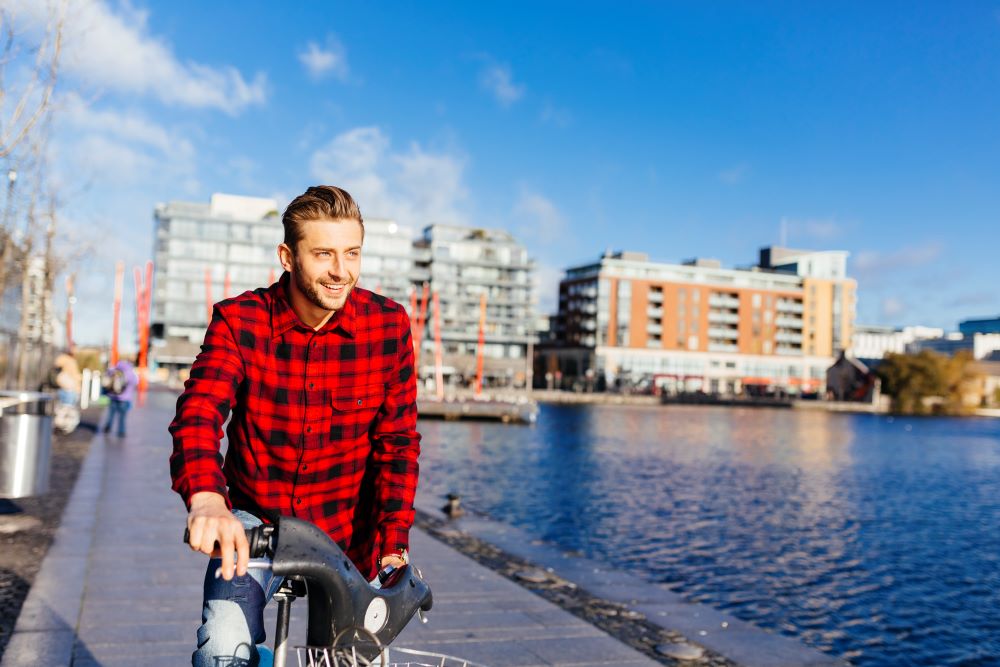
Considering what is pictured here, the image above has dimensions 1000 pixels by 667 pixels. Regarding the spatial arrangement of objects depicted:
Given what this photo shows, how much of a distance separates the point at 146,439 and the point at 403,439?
60.8ft

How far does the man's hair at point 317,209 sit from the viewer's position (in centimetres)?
236

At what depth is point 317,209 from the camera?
7.75 ft

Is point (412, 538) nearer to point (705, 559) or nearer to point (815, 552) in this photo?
point (705, 559)

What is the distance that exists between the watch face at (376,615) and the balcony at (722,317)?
122 metres

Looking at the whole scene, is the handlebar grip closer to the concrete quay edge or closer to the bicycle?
the bicycle

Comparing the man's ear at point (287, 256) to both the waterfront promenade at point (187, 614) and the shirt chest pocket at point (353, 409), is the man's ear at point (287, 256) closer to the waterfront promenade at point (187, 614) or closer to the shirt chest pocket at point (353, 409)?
the shirt chest pocket at point (353, 409)

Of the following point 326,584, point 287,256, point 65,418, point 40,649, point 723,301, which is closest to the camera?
point 326,584

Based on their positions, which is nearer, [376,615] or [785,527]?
[376,615]

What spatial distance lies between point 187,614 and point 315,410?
396 centimetres

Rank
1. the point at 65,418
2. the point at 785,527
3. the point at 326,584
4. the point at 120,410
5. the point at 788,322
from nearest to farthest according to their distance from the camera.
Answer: the point at 326,584, the point at 785,527, the point at 65,418, the point at 120,410, the point at 788,322

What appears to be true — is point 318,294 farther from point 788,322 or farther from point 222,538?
point 788,322

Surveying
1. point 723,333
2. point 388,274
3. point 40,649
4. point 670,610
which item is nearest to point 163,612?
point 40,649

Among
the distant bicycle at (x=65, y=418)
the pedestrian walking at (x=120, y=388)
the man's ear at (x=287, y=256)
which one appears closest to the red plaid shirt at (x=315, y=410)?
the man's ear at (x=287, y=256)

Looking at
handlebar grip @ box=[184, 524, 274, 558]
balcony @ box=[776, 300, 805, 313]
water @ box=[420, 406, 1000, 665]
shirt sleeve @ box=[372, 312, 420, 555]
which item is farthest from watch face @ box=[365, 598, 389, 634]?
balcony @ box=[776, 300, 805, 313]
